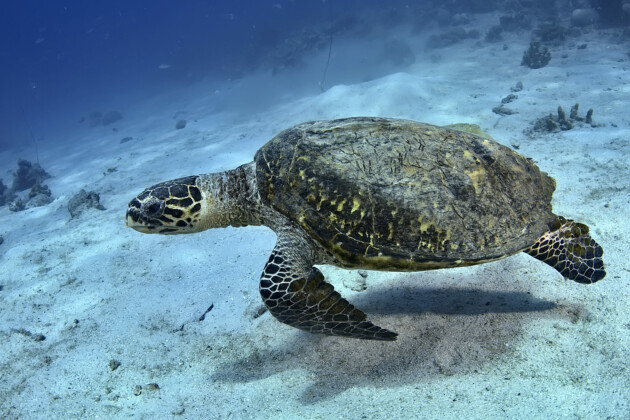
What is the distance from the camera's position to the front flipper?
108 inches

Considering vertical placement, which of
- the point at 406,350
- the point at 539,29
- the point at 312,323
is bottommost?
the point at 406,350

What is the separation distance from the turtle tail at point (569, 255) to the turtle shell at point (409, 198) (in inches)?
5.5

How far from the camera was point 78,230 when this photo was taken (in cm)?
689

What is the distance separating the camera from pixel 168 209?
3449 mm

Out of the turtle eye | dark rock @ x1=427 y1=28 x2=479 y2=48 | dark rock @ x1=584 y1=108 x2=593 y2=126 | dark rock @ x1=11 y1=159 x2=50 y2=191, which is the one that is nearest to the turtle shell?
the turtle eye

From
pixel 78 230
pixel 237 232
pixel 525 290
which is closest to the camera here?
pixel 525 290

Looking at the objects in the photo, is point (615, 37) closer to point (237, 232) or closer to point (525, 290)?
point (525, 290)

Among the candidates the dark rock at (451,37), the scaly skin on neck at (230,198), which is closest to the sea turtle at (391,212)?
the scaly skin on neck at (230,198)

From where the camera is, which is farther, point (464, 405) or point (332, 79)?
point (332, 79)

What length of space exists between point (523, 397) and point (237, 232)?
4613mm

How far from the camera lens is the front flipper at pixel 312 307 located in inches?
108

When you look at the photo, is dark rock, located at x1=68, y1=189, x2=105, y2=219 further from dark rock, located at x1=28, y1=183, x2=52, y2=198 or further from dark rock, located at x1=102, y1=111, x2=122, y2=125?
dark rock, located at x1=102, y1=111, x2=122, y2=125

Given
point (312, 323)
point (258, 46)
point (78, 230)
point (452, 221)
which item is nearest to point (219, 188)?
point (312, 323)

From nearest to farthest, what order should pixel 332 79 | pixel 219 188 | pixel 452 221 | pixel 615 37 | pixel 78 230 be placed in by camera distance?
pixel 452 221, pixel 219 188, pixel 78 230, pixel 615 37, pixel 332 79
